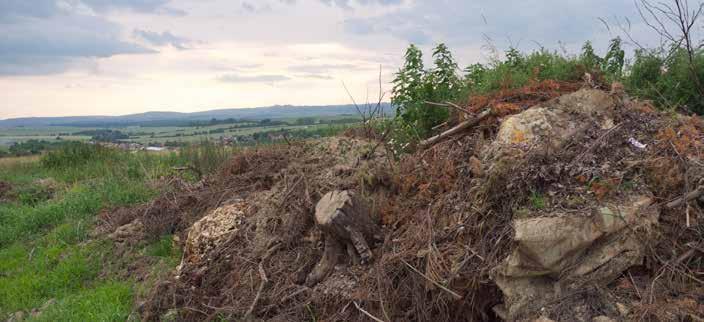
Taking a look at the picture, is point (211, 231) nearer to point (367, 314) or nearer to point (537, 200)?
point (367, 314)

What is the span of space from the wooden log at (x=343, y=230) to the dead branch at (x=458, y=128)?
43.5 inches

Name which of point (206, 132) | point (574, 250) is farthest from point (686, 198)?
point (206, 132)

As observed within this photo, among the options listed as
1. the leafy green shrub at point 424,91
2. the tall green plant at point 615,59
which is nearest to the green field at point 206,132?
the leafy green shrub at point 424,91


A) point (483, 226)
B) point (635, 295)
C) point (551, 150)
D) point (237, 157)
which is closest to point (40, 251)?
point (237, 157)

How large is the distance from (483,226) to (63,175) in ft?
41.9

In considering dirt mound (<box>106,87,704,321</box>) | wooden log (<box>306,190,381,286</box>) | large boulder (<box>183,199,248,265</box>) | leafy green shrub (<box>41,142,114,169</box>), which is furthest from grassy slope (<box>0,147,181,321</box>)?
wooden log (<box>306,190,381,286</box>)

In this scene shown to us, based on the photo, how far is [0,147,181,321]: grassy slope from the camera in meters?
6.69

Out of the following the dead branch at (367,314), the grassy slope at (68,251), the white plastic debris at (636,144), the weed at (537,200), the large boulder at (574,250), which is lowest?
the grassy slope at (68,251)

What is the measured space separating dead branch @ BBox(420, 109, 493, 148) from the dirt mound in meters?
0.05

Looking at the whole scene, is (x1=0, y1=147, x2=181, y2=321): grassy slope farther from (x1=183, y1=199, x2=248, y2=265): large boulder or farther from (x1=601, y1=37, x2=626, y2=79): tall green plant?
(x1=601, y1=37, x2=626, y2=79): tall green plant

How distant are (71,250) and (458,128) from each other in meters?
6.23

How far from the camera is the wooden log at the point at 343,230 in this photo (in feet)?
17.5

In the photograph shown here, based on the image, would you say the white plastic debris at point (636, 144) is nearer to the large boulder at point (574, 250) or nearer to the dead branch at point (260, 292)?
the large boulder at point (574, 250)

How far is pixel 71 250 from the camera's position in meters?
8.36
